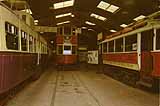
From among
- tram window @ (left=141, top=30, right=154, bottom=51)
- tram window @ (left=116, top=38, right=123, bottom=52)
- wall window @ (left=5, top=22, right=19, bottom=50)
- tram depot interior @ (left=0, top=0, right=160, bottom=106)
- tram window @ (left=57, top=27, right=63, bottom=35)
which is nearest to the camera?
wall window @ (left=5, top=22, right=19, bottom=50)

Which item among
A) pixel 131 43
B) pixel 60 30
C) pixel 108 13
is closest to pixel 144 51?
pixel 131 43

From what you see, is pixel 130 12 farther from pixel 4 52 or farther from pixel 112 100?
pixel 4 52

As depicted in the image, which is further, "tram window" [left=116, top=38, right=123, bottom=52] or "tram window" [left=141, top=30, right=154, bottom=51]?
"tram window" [left=116, top=38, right=123, bottom=52]

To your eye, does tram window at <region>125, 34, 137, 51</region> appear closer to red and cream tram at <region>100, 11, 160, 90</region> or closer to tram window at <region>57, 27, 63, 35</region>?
red and cream tram at <region>100, 11, 160, 90</region>

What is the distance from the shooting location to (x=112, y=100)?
11008 millimetres

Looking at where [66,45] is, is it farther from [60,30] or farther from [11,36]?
[11,36]

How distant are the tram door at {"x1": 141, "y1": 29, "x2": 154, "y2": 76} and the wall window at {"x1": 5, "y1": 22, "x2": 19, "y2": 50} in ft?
17.4

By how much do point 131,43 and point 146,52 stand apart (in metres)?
2.33

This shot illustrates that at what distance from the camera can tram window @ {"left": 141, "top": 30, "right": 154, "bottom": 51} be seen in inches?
504

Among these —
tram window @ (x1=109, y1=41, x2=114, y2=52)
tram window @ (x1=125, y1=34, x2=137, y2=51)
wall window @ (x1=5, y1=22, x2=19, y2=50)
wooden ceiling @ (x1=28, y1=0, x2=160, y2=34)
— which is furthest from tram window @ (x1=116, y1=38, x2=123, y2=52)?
wall window @ (x1=5, y1=22, x2=19, y2=50)

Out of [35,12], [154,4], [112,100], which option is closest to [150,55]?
[112,100]

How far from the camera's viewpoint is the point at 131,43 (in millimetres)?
15391

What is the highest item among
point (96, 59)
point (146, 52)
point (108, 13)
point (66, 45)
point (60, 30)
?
point (108, 13)

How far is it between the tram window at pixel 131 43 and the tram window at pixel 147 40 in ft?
2.61
